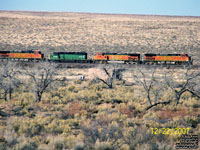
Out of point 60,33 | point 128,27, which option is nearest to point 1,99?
point 60,33

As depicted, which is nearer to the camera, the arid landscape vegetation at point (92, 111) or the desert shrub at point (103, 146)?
the desert shrub at point (103, 146)

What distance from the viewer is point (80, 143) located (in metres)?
11.6

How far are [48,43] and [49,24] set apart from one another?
32100mm

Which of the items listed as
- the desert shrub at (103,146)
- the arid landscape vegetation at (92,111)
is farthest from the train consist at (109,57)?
the desert shrub at (103,146)

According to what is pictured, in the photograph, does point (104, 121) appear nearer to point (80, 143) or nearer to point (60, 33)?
point (80, 143)

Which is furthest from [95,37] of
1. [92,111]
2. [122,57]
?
[92,111]

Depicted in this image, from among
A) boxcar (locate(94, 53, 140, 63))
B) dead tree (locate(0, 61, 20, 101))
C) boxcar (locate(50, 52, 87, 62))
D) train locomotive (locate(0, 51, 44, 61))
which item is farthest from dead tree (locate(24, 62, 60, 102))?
train locomotive (locate(0, 51, 44, 61))

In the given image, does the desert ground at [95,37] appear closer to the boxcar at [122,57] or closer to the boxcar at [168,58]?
the boxcar at [168,58]

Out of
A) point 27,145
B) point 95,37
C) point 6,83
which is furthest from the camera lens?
point 95,37

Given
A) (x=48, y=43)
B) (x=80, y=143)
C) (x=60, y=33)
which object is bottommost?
(x=80, y=143)

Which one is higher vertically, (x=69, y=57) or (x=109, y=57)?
(x=69, y=57)

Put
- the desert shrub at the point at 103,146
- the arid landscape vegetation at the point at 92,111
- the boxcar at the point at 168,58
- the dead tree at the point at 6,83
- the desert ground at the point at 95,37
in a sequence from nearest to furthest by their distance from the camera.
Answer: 1. the desert shrub at the point at 103,146
2. the arid landscape vegetation at the point at 92,111
3. the dead tree at the point at 6,83
4. the boxcar at the point at 168,58
5. the desert ground at the point at 95,37

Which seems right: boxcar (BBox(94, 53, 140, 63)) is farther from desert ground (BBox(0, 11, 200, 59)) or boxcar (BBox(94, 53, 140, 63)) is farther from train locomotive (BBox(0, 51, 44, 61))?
desert ground (BBox(0, 11, 200, 59))

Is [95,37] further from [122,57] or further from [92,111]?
[92,111]
